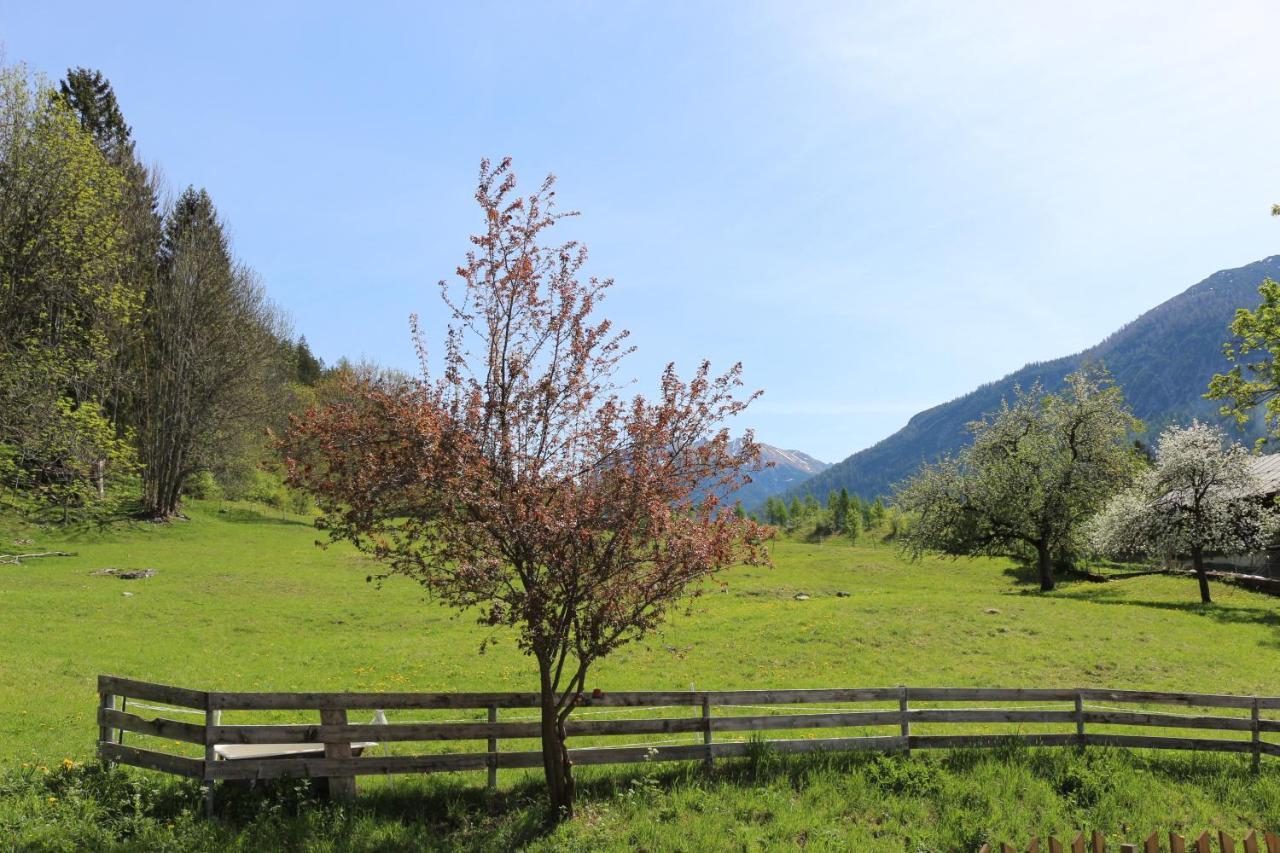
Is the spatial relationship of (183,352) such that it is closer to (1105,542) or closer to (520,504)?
(520,504)

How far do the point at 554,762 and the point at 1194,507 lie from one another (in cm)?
4277

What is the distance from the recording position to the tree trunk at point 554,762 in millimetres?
9938

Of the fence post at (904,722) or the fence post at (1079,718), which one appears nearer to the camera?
the fence post at (904,722)

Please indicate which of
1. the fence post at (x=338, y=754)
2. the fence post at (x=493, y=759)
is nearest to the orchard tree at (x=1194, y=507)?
the fence post at (x=493, y=759)

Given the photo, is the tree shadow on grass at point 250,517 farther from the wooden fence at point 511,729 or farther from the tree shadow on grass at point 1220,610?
the tree shadow on grass at point 1220,610

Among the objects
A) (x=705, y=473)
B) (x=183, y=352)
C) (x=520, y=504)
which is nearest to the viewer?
(x=520, y=504)

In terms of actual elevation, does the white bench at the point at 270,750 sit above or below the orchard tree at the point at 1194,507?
below

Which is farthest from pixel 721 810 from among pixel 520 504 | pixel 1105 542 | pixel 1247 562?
pixel 1247 562

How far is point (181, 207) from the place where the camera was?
184ft

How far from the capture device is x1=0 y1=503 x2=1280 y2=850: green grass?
9750 mm

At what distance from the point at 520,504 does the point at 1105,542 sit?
44.0 m

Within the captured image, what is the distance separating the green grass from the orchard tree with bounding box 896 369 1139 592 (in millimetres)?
4713

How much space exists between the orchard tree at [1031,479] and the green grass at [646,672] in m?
4.71

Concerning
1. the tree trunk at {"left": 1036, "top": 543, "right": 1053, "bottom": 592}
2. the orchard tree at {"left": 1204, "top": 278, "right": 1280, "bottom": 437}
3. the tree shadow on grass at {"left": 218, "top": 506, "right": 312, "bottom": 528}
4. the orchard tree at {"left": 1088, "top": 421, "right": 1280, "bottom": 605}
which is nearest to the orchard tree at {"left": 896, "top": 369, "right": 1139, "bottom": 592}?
the tree trunk at {"left": 1036, "top": 543, "right": 1053, "bottom": 592}
